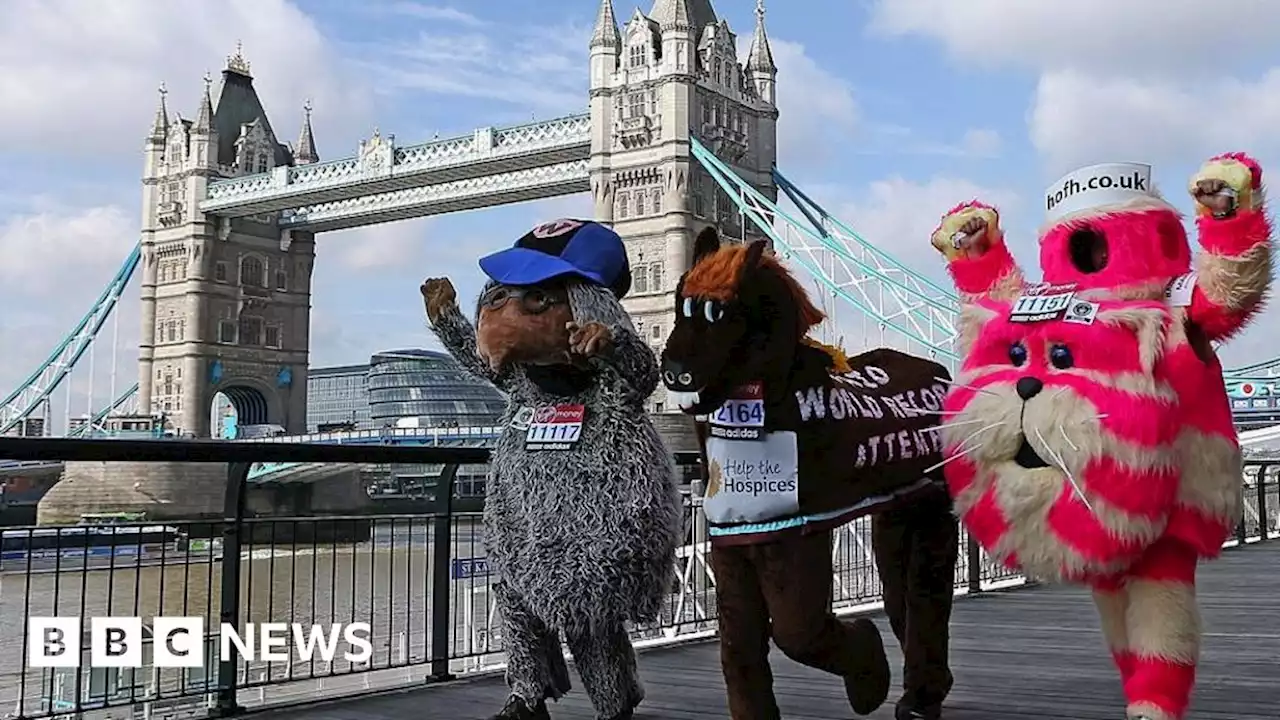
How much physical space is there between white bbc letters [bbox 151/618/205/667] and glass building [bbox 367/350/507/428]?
53099 mm

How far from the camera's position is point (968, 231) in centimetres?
304

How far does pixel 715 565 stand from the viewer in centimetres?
276

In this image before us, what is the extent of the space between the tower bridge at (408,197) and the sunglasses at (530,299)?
1018 inches

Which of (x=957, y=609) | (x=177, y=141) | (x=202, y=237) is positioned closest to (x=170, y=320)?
(x=202, y=237)

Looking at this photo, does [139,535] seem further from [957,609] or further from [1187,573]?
[957,609]

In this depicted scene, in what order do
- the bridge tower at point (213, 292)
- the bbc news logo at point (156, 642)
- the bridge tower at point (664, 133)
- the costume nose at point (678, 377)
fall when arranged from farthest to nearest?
the bridge tower at point (213, 292)
the bridge tower at point (664, 133)
the bbc news logo at point (156, 642)
the costume nose at point (678, 377)

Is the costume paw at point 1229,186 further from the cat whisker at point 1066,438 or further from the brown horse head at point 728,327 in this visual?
the brown horse head at point 728,327

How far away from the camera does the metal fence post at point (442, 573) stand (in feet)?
12.8

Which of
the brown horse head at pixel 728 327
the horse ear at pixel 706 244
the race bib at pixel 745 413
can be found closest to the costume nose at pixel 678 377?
the brown horse head at pixel 728 327

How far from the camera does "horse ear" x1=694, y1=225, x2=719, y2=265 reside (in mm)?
2746

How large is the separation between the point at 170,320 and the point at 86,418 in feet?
20.2

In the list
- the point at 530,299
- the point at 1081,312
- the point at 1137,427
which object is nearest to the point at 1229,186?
the point at 1081,312

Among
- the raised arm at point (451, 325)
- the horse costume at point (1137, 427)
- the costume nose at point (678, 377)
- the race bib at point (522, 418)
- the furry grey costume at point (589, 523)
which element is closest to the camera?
the horse costume at point (1137, 427)

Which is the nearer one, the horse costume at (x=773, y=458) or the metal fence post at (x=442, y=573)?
the horse costume at (x=773, y=458)
